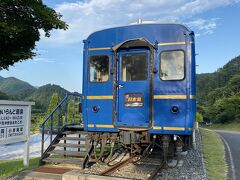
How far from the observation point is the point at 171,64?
7895 mm

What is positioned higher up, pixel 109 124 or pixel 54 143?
pixel 109 124

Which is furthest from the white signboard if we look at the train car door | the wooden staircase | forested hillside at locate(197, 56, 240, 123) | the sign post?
forested hillside at locate(197, 56, 240, 123)

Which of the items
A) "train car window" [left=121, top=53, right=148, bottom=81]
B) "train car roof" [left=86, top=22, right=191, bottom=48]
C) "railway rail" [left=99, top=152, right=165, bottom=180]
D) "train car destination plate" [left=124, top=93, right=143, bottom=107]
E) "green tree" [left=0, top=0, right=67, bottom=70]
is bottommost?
"railway rail" [left=99, top=152, right=165, bottom=180]

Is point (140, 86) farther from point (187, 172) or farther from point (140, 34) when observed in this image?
point (187, 172)

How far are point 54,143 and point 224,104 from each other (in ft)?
164

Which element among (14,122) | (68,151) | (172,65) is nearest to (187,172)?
(172,65)

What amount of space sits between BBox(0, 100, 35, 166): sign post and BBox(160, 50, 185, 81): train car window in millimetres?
3947

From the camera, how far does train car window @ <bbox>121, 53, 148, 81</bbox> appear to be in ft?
26.4

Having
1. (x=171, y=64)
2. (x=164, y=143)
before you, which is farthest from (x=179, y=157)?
(x=171, y=64)

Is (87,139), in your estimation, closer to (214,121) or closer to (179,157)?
(179,157)

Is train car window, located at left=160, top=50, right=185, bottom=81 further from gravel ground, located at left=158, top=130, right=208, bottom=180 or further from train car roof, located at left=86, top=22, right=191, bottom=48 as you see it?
gravel ground, located at left=158, top=130, right=208, bottom=180

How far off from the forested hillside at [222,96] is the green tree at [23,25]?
4200cm

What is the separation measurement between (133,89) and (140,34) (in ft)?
4.61

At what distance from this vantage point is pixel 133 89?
800cm
